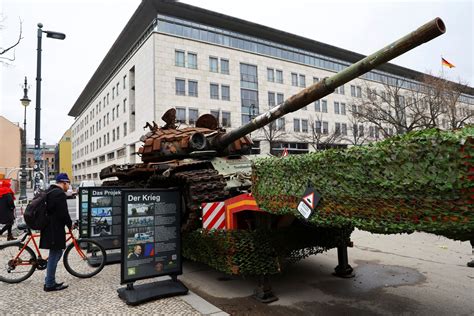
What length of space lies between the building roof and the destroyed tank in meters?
24.7

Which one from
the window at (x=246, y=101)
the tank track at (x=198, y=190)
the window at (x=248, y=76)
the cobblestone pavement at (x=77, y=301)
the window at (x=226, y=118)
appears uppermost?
the window at (x=248, y=76)

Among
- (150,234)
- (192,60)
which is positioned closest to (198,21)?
(192,60)

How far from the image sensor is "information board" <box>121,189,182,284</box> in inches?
216

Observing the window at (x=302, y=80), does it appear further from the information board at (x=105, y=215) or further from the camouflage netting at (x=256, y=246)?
the camouflage netting at (x=256, y=246)

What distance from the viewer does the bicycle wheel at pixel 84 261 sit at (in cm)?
687

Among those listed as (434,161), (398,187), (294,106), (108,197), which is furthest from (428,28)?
(108,197)

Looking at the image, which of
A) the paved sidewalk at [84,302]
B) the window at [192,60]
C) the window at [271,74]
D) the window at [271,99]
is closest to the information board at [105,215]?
the paved sidewalk at [84,302]

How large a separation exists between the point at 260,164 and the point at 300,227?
4.86 ft

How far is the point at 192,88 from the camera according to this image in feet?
118

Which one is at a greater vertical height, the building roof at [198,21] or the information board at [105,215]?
the building roof at [198,21]

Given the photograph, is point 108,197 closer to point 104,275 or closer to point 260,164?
point 104,275

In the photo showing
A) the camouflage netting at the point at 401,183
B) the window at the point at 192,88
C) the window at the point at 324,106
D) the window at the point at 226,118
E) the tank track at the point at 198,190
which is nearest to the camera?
the camouflage netting at the point at 401,183

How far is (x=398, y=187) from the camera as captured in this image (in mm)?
3219

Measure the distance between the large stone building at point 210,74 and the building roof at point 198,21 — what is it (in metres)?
0.11
